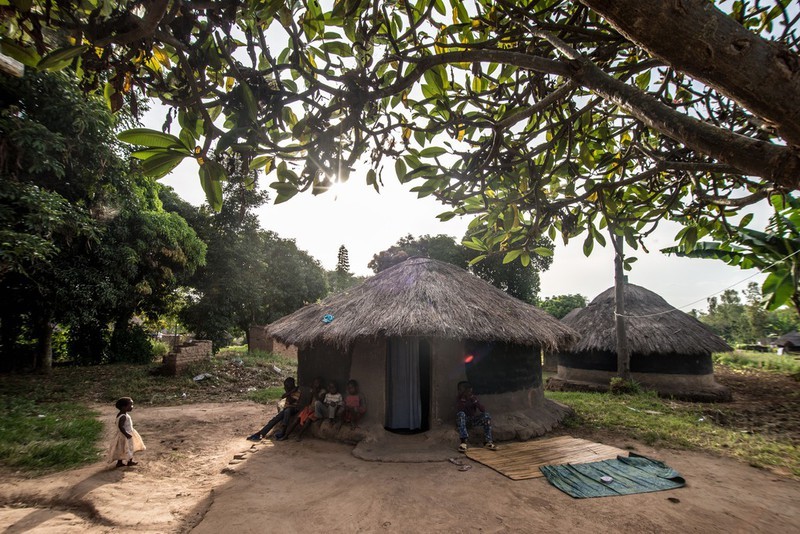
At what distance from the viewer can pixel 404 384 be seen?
7184 millimetres

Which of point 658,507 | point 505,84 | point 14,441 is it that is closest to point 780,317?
point 658,507

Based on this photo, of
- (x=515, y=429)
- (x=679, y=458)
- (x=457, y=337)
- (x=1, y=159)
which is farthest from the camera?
(x=1, y=159)

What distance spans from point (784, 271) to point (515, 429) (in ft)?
14.1

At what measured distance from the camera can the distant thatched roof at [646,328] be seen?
11523mm

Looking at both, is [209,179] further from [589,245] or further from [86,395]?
[86,395]

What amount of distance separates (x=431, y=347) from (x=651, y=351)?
29.1 ft

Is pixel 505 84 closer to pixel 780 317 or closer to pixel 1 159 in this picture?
pixel 1 159

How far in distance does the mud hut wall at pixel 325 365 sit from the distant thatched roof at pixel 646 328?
913cm

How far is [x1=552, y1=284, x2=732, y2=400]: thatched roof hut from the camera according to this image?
11.3 metres

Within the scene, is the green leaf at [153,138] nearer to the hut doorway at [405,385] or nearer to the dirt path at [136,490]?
the dirt path at [136,490]

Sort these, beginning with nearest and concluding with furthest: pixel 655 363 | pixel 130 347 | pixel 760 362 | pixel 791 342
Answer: pixel 655 363
pixel 130 347
pixel 760 362
pixel 791 342

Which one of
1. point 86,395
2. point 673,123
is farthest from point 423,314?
point 86,395

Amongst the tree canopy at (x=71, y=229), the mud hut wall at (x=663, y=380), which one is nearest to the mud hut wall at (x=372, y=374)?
the tree canopy at (x=71, y=229)

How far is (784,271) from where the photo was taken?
14.6ft
